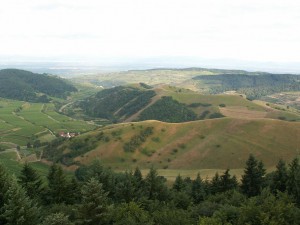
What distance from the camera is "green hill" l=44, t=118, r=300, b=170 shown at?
132 meters

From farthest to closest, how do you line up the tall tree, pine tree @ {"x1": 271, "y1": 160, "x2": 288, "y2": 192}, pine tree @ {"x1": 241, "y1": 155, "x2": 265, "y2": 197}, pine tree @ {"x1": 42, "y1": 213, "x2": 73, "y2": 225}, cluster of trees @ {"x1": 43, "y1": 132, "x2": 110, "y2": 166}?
cluster of trees @ {"x1": 43, "y1": 132, "x2": 110, "y2": 166}, pine tree @ {"x1": 241, "y1": 155, "x2": 265, "y2": 197}, pine tree @ {"x1": 271, "y1": 160, "x2": 288, "y2": 192}, the tall tree, pine tree @ {"x1": 42, "y1": 213, "x2": 73, "y2": 225}

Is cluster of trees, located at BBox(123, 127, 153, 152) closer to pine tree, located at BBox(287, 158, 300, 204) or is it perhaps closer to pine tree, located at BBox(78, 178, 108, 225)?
pine tree, located at BBox(287, 158, 300, 204)

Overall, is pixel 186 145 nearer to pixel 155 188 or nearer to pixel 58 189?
pixel 155 188

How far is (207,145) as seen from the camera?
465 feet

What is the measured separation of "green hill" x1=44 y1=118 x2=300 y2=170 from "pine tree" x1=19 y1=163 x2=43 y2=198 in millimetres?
76964

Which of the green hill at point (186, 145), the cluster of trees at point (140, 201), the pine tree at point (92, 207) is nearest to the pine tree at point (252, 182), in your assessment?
the cluster of trees at point (140, 201)

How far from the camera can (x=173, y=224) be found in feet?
118

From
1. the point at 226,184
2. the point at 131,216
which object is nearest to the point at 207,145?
the point at 226,184

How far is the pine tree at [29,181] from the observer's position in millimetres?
57750

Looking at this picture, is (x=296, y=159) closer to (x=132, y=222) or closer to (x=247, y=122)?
(x=132, y=222)

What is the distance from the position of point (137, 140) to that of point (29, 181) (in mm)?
91709

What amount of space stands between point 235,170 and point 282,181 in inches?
2400


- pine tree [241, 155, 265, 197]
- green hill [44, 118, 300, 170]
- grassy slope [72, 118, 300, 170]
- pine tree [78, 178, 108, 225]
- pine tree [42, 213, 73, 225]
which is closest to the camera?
pine tree [42, 213, 73, 225]

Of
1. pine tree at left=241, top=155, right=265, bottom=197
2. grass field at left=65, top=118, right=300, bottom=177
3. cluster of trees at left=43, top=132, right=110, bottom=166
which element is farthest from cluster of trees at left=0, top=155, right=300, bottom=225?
cluster of trees at left=43, top=132, right=110, bottom=166
